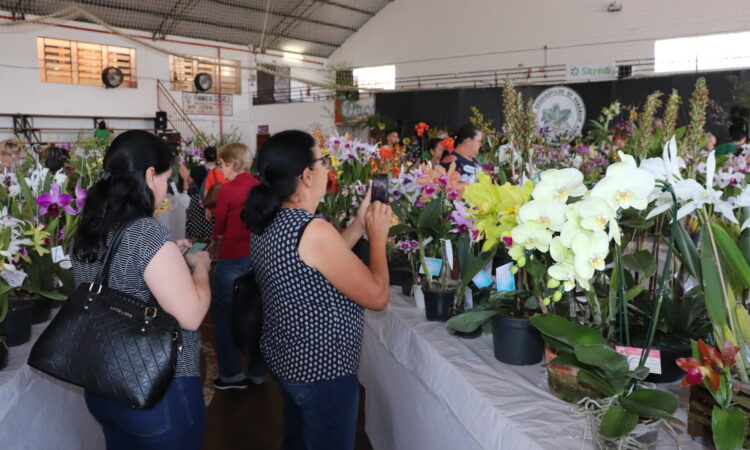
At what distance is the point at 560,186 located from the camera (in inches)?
35.7

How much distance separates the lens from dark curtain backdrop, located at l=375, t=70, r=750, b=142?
9.65m

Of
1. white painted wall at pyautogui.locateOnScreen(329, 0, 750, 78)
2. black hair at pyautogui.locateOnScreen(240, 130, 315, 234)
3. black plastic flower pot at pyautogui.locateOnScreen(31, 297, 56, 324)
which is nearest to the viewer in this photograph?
black hair at pyautogui.locateOnScreen(240, 130, 315, 234)

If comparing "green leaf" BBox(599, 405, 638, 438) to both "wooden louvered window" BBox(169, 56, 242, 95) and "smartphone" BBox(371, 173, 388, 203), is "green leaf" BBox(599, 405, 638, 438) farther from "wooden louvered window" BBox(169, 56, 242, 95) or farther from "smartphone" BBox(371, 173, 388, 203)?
"wooden louvered window" BBox(169, 56, 242, 95)

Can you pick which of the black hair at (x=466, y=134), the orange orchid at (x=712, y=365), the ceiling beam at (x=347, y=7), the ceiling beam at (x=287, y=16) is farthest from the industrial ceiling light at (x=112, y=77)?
the orange orchid at (x=712, y=365)

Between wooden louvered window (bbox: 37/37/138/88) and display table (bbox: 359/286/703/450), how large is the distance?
45.8ft

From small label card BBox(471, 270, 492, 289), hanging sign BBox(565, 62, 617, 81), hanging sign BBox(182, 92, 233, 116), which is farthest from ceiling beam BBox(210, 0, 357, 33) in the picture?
small label card BBox(471, 270, 492, 289)

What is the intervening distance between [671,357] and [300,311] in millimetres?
847

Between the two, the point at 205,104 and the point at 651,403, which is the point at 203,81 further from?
the point at 651,403

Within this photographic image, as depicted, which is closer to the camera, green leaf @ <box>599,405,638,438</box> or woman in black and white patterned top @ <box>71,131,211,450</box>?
green leaf @ <box>599,405,638,438</box>

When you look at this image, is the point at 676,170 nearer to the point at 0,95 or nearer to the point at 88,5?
the point at 0,95

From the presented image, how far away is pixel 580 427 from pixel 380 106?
14.1 metres

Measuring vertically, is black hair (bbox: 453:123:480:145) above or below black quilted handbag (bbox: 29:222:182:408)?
above

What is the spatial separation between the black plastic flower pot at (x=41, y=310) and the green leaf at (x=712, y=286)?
1.85 meters

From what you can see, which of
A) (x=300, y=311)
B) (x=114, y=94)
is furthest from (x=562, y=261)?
(x=114, y=94)
